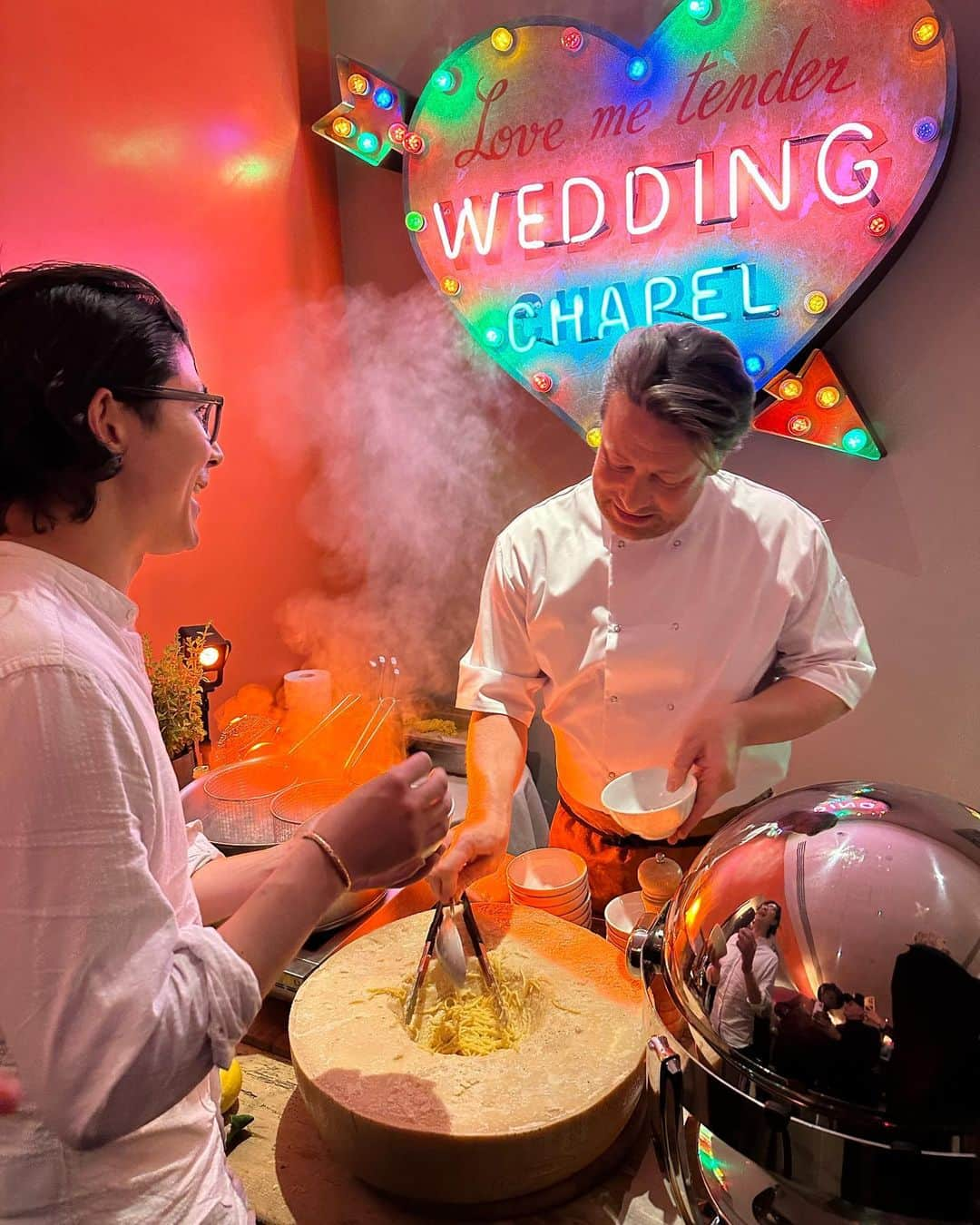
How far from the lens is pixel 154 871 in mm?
953

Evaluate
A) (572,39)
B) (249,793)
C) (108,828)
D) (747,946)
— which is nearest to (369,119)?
(572,39)

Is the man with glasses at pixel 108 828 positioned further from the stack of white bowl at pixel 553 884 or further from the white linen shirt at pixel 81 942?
the stack of white bowl at pixel 553 884

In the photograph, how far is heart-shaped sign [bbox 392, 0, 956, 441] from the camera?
229 cm

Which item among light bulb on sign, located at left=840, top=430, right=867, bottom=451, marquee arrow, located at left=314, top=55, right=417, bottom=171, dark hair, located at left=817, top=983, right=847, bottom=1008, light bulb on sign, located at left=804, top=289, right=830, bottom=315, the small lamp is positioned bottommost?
dark hair, located at left=817, top=983, right=847, bottom=1008

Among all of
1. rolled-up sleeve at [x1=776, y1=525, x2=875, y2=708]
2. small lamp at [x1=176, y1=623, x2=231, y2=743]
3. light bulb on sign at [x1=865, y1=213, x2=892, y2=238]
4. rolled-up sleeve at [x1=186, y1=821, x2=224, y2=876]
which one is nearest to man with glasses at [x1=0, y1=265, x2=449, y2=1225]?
rolled-up sleeve at [x1=186, y1=821, x2=224, y2=876]

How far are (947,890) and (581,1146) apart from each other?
620 mm

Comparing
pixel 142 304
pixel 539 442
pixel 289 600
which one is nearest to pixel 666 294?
pixel 539 442

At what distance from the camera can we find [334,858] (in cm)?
101

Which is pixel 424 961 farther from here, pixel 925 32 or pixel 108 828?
pixel 925 32

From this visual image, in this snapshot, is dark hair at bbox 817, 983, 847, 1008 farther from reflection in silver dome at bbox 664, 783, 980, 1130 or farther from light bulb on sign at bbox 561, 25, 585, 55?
light bulb on sign at bbox 561, 25, 585, 55

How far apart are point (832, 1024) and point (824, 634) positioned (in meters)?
1.31

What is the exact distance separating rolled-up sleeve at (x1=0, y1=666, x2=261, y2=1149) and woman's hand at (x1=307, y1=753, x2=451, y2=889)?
26cm

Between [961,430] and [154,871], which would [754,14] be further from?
[154,871]

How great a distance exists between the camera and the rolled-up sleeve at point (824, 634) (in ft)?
6.10
